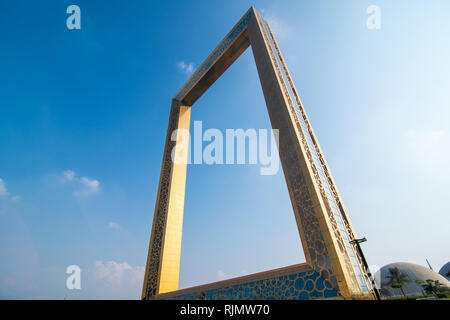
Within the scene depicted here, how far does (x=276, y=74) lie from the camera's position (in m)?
8.03

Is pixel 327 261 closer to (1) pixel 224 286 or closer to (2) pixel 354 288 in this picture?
(2) pixel 354 288

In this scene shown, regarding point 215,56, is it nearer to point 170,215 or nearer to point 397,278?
point 170,215

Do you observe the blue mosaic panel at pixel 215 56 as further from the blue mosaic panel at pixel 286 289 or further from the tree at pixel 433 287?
the tree at pixel 433 287

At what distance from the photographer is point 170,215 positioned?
10516 millimetres

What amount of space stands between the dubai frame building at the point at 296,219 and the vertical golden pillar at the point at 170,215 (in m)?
0.04

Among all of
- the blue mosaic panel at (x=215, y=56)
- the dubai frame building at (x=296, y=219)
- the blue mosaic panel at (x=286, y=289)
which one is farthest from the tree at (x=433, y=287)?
the blue mosaic panel at (x=215, y=56)

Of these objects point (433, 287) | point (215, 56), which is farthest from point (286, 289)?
point (433, 287)

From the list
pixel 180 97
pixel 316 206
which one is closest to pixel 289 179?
pixel 316 206

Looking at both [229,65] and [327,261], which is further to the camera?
[229,65]

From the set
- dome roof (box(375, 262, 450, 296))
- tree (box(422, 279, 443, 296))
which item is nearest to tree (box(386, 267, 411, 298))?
dome roof (box(375, 262, 450, 296))

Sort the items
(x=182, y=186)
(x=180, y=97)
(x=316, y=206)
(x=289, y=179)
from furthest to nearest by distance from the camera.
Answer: (x=180, y=97) → (x=182, y=186) → (x=289, y=179) → (x=316, y=206)

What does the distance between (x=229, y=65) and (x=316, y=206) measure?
9.95 m

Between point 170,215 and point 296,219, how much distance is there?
661 cm
